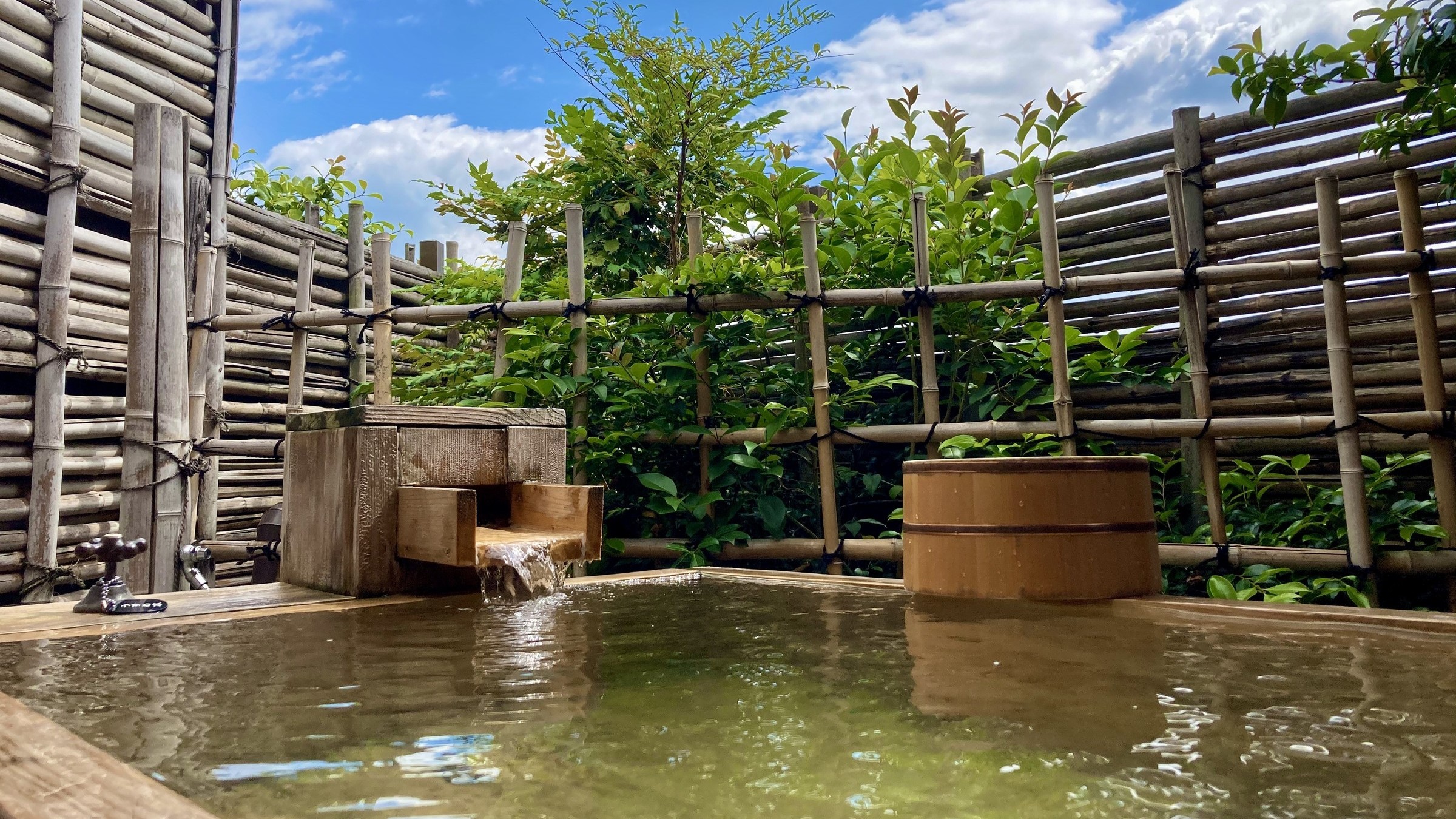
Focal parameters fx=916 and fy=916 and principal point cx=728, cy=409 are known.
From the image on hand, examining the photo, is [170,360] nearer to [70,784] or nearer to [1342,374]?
[70,784]

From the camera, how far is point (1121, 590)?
2.28m

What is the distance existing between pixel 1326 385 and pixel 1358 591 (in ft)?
3.38

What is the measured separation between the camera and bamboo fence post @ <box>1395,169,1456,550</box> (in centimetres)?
355

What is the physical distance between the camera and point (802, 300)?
4.14 metres

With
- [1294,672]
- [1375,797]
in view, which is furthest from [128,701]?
[1294,672]

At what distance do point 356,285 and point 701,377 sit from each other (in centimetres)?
447

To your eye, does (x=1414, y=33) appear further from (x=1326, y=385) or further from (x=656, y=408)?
(x=656, y=408)

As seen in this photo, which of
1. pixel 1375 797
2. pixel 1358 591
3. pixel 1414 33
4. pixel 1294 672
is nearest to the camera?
pixel 1375 797

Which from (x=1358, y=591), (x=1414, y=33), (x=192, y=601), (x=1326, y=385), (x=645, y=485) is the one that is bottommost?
(x=1358, y=591)

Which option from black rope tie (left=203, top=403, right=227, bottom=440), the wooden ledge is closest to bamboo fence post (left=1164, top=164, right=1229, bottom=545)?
the wooden ledge

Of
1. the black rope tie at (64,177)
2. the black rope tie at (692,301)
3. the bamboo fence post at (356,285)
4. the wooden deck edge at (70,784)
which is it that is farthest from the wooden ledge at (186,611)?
the bamboo fence post at (356,285)

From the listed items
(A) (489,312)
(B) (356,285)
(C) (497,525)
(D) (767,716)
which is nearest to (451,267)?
(B) (356,285)

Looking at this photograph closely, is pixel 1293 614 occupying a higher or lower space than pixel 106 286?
lower

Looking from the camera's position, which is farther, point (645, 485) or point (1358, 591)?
point (645, 485)
